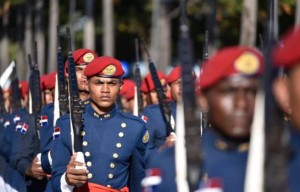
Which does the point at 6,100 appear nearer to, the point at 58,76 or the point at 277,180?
the point at 58,76

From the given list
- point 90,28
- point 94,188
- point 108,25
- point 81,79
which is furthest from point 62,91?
point 90,28

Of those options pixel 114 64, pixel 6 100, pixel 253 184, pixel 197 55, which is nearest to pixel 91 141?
pixel 114 64

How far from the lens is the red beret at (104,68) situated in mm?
10375

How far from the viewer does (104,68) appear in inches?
408

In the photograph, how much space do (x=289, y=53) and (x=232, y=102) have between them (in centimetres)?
53

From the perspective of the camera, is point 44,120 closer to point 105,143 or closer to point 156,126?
point 156,126

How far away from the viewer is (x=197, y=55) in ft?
153

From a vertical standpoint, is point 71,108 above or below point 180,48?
below

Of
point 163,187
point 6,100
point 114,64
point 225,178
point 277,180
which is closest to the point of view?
point 277,180

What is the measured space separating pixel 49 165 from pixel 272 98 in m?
5.39

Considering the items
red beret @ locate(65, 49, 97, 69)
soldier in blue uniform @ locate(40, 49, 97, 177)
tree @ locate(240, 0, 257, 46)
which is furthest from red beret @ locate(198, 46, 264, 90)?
tree @ locate(240, 0, 257, 46)

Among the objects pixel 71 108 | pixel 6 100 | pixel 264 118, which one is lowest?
pixel 6 100

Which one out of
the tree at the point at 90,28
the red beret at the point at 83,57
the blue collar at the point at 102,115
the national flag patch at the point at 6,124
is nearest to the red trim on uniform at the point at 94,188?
the blue collar at the point at 102,115

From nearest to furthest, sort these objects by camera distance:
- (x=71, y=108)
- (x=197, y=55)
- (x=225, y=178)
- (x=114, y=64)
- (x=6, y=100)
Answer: (x=225, y=178), (x=71, y=108), (x=114, y=64), (x=6, y=100), (x=197, y=55)
